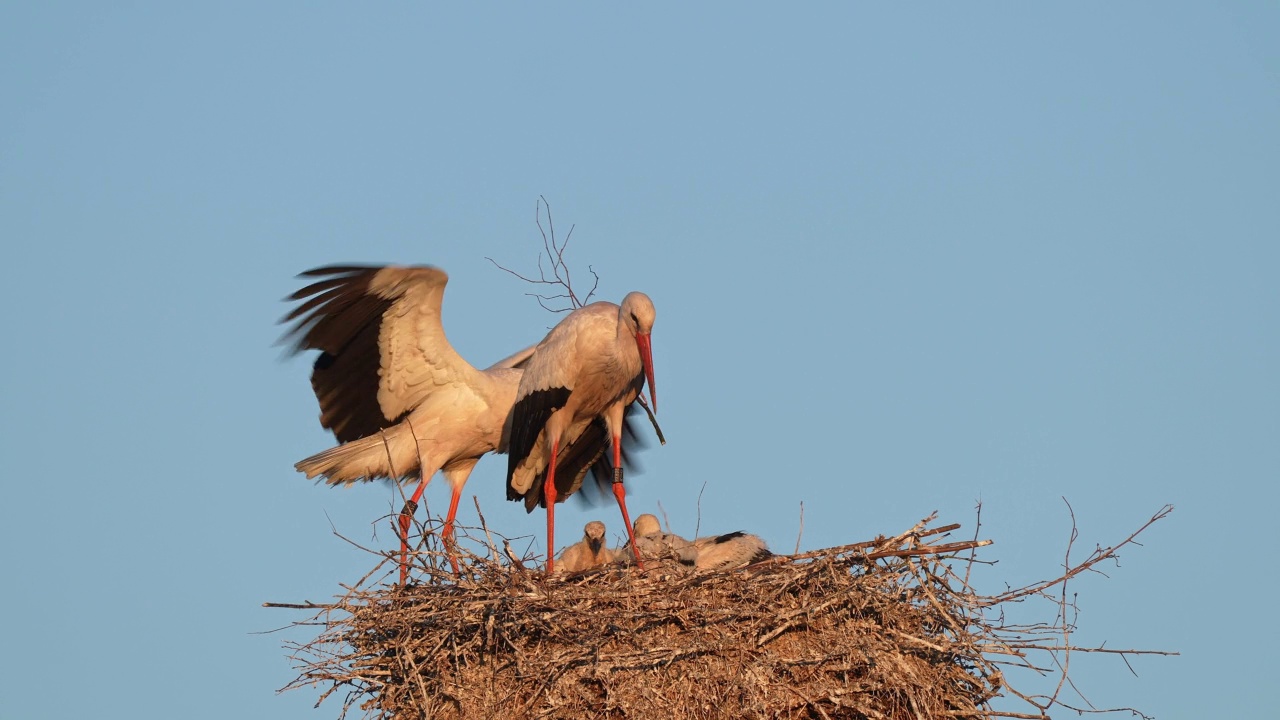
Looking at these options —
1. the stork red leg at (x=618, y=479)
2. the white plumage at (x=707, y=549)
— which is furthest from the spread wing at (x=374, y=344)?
the white plumage at (x=707, y=549)

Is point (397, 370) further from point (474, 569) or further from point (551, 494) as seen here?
point (474, 569)

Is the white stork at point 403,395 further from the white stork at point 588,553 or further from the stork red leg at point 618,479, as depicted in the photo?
the white stork at point 588,553

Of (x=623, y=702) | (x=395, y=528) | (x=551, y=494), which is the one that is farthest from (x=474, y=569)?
(x=551, y=494)

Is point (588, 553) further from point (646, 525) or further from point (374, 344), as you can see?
point (374, 344)

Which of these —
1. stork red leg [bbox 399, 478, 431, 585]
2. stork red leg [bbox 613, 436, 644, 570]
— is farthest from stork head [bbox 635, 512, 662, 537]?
stork red leg [bbox 399, 478, 431, 585]

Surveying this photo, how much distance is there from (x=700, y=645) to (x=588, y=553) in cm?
237

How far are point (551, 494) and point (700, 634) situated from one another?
121 inches

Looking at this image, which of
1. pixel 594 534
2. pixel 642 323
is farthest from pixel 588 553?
pixel 642 323

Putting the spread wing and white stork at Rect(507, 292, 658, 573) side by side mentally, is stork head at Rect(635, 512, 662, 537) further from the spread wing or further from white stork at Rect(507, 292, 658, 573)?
the spread wing

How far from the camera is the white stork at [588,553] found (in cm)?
957

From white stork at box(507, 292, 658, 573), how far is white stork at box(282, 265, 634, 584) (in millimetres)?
329

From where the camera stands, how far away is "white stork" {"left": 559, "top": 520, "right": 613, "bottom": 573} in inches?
377

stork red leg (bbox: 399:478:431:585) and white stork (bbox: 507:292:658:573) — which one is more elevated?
white stork (bbox: 507:292:658:573)

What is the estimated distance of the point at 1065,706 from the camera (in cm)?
732
